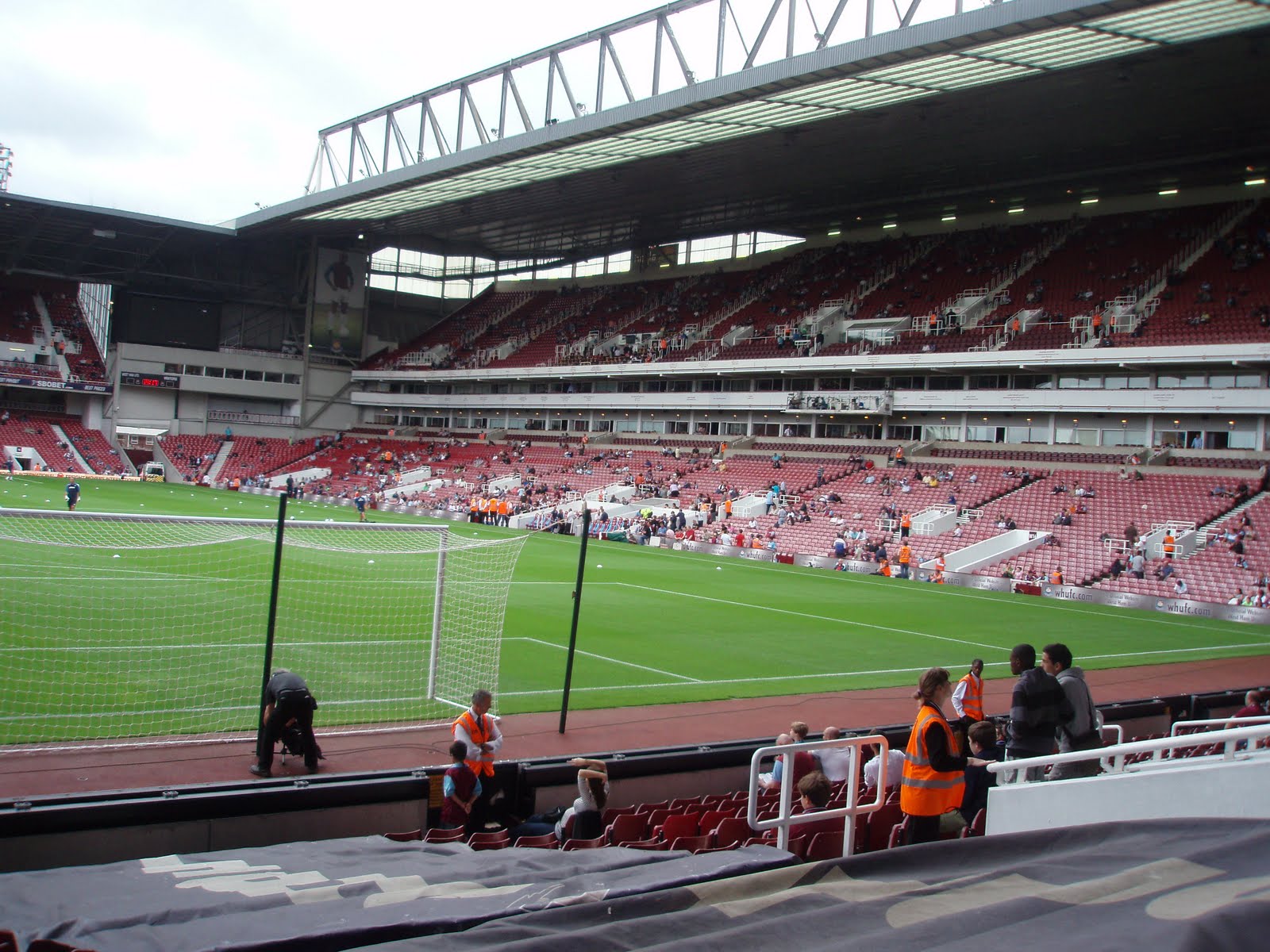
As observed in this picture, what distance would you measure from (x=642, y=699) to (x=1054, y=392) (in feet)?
110

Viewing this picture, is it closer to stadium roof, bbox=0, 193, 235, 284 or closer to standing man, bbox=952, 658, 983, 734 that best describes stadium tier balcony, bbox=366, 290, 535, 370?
stadium roof, bbox=0, 193, 235, 284

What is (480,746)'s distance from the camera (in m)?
8.04

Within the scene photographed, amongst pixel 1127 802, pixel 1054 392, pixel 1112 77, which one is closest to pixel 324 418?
pixel 1054 392

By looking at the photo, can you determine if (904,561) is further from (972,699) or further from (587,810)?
(587,810)

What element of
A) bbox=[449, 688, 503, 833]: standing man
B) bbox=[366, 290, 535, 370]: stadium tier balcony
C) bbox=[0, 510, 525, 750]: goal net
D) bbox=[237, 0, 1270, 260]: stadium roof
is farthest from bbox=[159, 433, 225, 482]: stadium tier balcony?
bbox=[449, 688, 503, 833]: standing man

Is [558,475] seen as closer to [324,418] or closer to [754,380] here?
[754,380]

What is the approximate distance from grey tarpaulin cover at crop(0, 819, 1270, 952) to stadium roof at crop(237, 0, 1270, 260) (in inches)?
1103

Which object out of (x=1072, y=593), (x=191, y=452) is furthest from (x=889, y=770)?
(x=191, y=452)

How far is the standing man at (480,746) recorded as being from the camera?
777cm

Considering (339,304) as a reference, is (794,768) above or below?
below

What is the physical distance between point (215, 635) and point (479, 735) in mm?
9930

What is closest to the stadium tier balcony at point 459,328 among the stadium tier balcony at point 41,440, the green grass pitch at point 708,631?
the stadium tier balcony at point 41,440

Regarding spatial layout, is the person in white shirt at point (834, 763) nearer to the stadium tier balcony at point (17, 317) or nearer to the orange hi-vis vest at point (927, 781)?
the orange hi-vis vest at point (927, 781)

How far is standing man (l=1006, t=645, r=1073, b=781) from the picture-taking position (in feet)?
26.0
